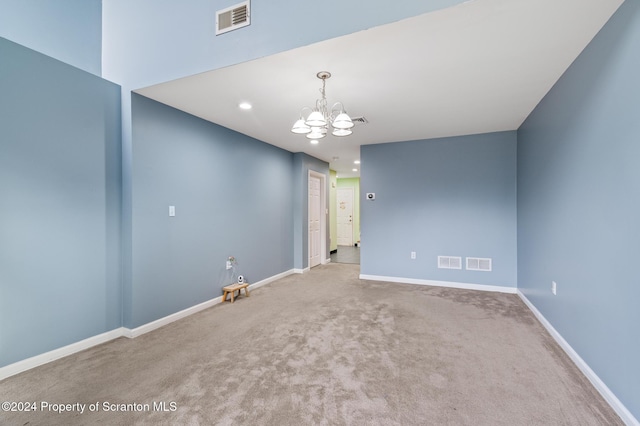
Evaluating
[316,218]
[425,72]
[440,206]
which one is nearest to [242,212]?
[316,218]

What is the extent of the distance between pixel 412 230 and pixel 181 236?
3.60 m

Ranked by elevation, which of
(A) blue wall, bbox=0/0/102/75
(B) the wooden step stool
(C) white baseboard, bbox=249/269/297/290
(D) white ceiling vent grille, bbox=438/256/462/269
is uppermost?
(A) blue wall, bbox=0/0/102/75

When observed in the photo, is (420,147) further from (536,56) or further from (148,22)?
(148,22)

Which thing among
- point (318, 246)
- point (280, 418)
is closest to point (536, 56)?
point (280, 418)

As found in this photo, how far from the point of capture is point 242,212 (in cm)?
439

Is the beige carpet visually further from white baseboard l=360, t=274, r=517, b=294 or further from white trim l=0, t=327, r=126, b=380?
white baseboard l=360, t=274, r=517, b=294

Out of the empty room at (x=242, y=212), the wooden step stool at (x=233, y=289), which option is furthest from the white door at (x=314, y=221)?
the wooden step stool at (x=233, y=289)

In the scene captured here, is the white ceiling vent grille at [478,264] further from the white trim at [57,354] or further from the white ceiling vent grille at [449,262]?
the white trim at [57,354]

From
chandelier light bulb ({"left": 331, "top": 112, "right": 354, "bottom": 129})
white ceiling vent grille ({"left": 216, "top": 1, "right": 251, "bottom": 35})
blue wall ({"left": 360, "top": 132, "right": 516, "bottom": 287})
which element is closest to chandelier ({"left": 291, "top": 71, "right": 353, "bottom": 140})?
chandelier light bulb ({"left": 331, "top": 112, "right": 354, "bottom": 129})

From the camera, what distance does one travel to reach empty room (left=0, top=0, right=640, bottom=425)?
1.82 meters

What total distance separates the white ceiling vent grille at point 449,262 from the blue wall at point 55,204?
4464mm

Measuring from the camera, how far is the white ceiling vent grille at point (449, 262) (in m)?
4.66

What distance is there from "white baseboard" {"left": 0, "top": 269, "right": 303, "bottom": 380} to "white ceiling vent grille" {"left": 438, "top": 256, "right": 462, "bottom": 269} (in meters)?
3.52

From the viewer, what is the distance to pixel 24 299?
7.57 feet
